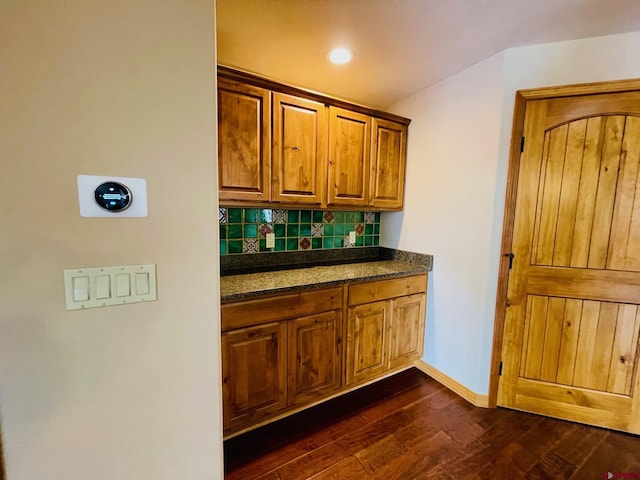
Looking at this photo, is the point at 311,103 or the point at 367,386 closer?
the point at 311,103

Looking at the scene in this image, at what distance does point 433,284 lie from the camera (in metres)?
2.22

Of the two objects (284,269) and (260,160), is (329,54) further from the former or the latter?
(284,269)

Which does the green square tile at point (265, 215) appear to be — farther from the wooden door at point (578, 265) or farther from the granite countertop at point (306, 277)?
the wooden door at point (578, 265)

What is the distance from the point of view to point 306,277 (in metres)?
1.84

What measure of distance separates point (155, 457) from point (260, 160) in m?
1.48

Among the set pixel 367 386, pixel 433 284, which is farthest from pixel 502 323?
pixel 367 386

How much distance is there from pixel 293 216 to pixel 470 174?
135cm

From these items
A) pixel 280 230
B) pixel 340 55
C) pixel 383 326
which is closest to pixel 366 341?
pixel 383 326

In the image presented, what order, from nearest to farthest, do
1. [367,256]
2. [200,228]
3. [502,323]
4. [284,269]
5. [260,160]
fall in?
[200,228] < [260,160] < [502,323] < [284,269] < [367,256]

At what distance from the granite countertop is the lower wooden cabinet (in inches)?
2.2

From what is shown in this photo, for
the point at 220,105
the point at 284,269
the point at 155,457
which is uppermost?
the point at 220,105

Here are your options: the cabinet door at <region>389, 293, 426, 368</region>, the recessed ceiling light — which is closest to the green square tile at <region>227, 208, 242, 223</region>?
the recessed ceiling light

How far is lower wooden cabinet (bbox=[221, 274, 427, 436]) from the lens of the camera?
4.97ft

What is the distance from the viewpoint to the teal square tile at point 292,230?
A: 2.19 m
